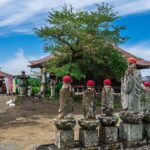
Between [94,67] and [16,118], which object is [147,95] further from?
[94,67]

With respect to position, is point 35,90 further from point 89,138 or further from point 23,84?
point 89,138

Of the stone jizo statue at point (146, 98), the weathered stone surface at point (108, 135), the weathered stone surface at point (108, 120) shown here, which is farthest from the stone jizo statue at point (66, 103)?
the stone jizo statue at point (146, 98)

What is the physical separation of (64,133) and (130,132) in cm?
176

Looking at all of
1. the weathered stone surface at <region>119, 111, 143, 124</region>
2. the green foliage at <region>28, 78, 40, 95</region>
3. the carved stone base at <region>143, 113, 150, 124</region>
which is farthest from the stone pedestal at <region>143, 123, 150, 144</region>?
the green foliage at <region>28, 78, 40, 95</region>

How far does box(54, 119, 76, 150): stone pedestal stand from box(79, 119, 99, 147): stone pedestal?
37cm

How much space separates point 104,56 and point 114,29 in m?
2.48

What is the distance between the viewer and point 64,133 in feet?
27.2

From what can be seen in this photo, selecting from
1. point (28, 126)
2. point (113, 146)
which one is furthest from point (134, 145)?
point (28, 126)

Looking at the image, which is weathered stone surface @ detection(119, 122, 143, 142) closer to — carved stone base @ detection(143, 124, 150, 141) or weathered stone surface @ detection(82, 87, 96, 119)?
carved stone base @ detection(143, 124, 150, 141)

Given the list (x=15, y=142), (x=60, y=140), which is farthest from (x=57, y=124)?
(x=15, y=142)

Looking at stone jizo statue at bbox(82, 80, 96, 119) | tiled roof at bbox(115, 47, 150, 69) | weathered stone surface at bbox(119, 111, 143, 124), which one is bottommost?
weathered stone surface at bbox(119, 111, 143, 124)

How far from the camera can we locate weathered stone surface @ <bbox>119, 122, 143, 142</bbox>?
9.12 metres

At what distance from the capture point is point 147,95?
950 cm

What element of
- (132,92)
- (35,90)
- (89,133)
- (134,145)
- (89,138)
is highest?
(35,90)
